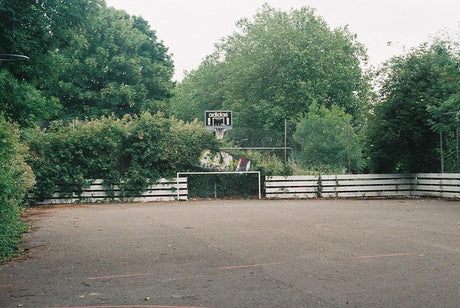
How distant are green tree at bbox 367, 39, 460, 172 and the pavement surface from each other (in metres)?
7.73

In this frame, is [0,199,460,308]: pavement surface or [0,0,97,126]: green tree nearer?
[0,199,460,308]: pavement surface

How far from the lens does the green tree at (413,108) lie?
19.5 metres

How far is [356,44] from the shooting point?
4731 cm

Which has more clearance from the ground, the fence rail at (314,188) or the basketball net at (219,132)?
the basketball net at (219,132)

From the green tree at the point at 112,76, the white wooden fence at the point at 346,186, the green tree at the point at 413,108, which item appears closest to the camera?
the green tree at the point at 413,108

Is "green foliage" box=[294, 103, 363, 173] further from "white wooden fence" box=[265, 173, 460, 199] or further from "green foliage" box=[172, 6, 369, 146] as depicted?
"green foliage" box=[172, 6, 369, 146]

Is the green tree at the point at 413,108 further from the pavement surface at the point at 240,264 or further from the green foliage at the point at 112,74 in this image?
the green foliage at the point at 112,74

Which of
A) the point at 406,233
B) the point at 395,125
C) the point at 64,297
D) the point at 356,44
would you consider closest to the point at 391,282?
the point at 64,297

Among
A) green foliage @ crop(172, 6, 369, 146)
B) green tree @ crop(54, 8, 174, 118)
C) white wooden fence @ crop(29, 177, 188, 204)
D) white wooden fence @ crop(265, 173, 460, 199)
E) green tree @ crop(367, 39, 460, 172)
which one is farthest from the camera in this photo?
green foliage @ crop(172, 6, 369, 146)

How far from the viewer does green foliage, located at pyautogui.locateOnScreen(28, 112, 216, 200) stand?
19531 millimetres

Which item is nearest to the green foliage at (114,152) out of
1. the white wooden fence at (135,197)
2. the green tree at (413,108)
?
the white wooden fence at (135,197)

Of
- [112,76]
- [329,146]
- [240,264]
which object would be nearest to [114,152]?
[329,146]

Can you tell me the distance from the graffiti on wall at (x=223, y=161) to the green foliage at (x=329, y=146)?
7.64ft

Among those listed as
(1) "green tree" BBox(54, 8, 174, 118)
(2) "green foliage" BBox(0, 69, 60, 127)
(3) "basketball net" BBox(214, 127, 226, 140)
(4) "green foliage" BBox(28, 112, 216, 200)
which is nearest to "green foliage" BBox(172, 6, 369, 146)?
(1) "green tree" BBox(54, 8, 174, 118)
